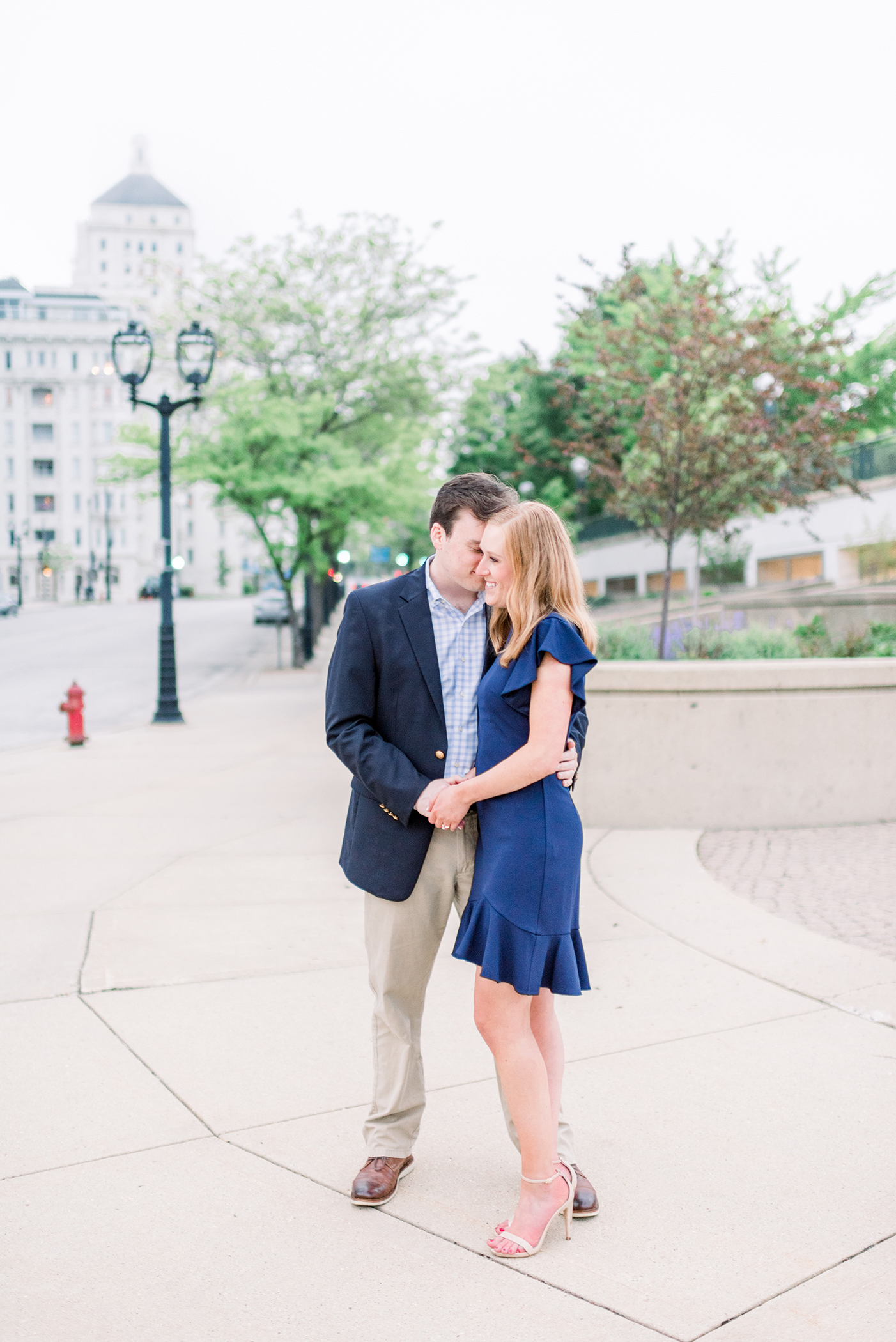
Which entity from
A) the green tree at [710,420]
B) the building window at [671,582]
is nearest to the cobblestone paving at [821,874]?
the green tree at [710,420]

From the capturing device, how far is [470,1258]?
9.05 feet

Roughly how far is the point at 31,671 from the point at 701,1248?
25.4 metres

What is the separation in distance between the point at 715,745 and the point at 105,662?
2380 cm

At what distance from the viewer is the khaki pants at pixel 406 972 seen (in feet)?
10.1

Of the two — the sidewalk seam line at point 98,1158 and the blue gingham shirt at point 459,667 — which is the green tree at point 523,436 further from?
the sidewalk seam line at point 98,1158

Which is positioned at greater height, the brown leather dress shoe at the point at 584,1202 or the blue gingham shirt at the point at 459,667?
the blue gingham shirt at the point at 459,667

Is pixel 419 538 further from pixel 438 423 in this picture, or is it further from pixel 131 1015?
pixel 131 1015

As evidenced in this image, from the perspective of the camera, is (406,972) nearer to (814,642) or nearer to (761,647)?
(761,647)

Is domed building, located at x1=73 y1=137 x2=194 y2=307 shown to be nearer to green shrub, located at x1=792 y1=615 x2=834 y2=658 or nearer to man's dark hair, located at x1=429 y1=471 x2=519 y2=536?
green shrub, located at x1=792 y1=615 x2=834 y2=658

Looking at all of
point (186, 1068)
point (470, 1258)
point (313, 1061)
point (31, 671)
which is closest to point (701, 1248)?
point (470, 1258)

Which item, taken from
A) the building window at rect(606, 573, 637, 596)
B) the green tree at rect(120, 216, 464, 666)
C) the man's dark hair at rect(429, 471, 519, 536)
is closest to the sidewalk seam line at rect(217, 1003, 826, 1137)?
the man's dark hair at rect(429, 471, 519, 536)

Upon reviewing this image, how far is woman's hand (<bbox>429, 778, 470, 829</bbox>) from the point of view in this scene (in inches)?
110

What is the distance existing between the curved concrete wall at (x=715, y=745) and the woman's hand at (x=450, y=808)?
534 cm

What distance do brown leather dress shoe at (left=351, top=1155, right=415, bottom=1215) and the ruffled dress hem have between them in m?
0.65
